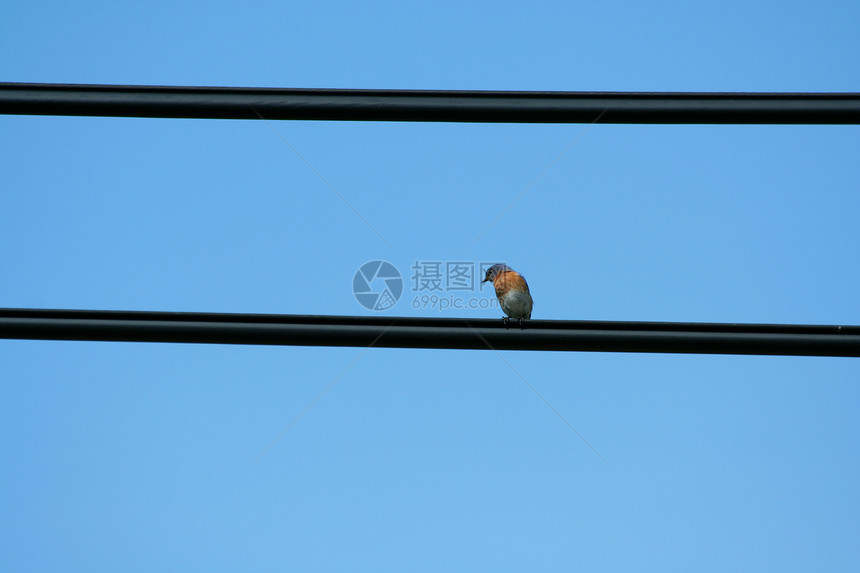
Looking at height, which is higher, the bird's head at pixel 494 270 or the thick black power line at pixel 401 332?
the bird's head at pixel 494 270

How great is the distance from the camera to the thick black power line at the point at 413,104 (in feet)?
8.71

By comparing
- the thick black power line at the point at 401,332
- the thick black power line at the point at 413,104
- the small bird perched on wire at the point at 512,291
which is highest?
the small bird perched on wire at the point at 512,291

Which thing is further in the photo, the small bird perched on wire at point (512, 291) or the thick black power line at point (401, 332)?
the small bird perched on wire at point (512, 291)

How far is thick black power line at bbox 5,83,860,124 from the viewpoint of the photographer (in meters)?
2.66

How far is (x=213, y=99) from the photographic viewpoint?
2.69 m

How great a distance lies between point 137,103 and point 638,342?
1.89m

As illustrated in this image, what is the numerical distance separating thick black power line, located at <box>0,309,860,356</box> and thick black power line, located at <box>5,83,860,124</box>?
0.69 meters

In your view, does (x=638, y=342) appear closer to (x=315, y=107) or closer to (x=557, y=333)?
(x=557, y=333)

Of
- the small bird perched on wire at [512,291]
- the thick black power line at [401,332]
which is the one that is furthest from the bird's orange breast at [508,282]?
the thick black power line at [401,332]

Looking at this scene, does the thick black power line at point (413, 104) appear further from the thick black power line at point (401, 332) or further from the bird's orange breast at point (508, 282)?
the bird's orange breast at point (508, 282)

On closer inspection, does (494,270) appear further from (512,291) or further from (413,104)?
(413,104)

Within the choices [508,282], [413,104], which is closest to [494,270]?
[508,282]

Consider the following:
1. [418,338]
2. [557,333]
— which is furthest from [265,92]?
[557,333]

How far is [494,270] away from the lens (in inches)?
341
